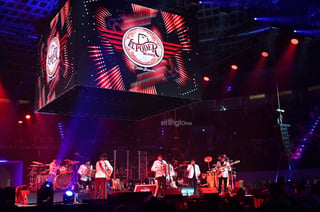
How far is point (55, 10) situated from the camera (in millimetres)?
7582

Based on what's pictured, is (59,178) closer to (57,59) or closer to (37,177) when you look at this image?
(37,177)

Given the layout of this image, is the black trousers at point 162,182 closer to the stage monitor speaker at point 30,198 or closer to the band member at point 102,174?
the band member at point 102,174

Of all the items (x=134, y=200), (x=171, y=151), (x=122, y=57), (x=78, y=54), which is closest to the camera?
(x=78, y=54)

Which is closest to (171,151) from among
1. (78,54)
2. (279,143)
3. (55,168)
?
(279,143)

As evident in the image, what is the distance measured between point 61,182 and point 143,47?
968 centimetres

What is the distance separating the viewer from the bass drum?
48.1 feet

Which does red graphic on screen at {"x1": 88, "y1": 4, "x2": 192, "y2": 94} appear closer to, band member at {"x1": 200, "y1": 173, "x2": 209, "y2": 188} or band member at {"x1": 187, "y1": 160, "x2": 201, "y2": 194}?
band member at {"x1": 187, "y1": 160, "x2": 201, "y2": 194}

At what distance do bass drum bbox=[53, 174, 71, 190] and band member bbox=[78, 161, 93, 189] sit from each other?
804 millimetres

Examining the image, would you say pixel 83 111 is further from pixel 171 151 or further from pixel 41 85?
pixel 171 151

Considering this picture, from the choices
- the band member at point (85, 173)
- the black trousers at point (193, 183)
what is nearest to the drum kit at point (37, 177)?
the band member at point (85, 173)

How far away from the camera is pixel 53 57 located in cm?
748

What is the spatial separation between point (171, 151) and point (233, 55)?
28.5 ft

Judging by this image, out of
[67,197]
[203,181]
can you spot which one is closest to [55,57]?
[67,197]

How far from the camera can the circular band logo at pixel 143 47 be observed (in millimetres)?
6988
